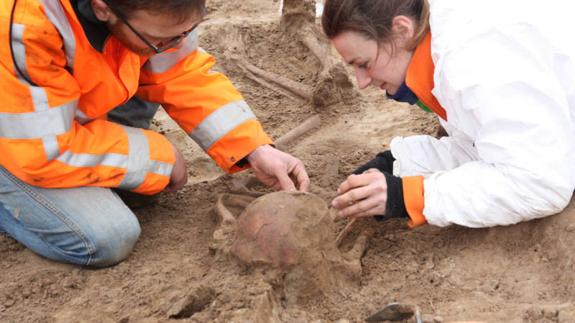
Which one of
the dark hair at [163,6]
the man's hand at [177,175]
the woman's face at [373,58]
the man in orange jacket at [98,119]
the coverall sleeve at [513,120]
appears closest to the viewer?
the coverall sleeve at [513,120]

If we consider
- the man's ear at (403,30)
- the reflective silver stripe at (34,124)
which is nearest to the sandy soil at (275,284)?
the reflective silver stripe at (34,124)

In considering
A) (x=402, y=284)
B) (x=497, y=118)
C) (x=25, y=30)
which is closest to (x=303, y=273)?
(x=402, y=284)

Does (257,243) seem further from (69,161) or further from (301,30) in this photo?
(301,30)

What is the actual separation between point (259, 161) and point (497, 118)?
1198 mm

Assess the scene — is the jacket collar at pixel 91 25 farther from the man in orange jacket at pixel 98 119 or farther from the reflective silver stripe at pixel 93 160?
the reflective silver stripe at pixel 93 160

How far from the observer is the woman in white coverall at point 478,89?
2.25 m

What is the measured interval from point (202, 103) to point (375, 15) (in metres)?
1.03

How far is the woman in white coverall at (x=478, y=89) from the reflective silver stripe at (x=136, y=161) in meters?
0.83

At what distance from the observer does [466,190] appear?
2422 mm

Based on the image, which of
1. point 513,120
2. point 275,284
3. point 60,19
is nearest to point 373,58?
point 513,120

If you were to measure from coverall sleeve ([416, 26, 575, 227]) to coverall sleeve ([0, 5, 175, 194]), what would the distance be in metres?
1.30

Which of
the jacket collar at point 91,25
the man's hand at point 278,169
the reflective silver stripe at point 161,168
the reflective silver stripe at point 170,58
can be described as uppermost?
the jacket collar at point 91,25

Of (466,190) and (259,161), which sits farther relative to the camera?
(259,161)

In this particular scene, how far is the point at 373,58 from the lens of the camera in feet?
8.51
